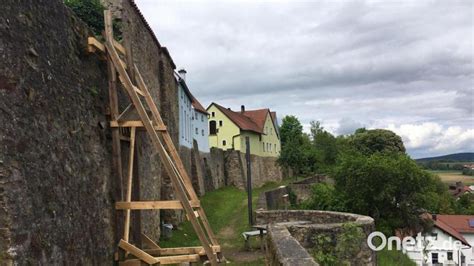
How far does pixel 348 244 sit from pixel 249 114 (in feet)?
151

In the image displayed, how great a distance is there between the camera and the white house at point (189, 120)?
25223 millimetres

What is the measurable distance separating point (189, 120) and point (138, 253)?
2152 cm

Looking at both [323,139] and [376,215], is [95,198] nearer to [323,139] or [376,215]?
[376,215]

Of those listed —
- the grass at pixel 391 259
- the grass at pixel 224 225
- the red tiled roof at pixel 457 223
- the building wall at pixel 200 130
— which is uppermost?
the building wall at pixel 200 130

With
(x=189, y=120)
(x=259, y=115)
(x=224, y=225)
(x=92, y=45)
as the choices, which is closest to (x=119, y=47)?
(x=92, y=45)

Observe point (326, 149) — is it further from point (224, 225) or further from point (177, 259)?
point (177, 259)

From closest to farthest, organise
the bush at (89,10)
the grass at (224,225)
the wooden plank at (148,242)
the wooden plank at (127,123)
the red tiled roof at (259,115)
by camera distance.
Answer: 1. the wooden plank at (127,123)
2. the wooden plank at (148,242)
3. the bush at (89,10)
4. the grass at (224,225)
5. the red tiled roof at (259,115)

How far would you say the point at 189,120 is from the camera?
28.6 metres

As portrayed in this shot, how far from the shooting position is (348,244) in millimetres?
9414

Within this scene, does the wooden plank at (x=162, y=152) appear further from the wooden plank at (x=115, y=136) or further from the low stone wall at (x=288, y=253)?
the low stone wall at (x=288, y=253)

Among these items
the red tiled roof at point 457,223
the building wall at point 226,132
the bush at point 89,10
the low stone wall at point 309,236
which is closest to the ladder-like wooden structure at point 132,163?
the low stone wall at point 309,236

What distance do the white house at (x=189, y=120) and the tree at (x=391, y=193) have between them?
32.7 ft

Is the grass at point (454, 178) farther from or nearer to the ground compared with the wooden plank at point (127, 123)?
nearer to the ground

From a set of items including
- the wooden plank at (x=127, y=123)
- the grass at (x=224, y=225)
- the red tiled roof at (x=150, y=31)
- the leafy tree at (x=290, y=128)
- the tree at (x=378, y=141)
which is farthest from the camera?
the leafy tree at (x=290, y=128)
